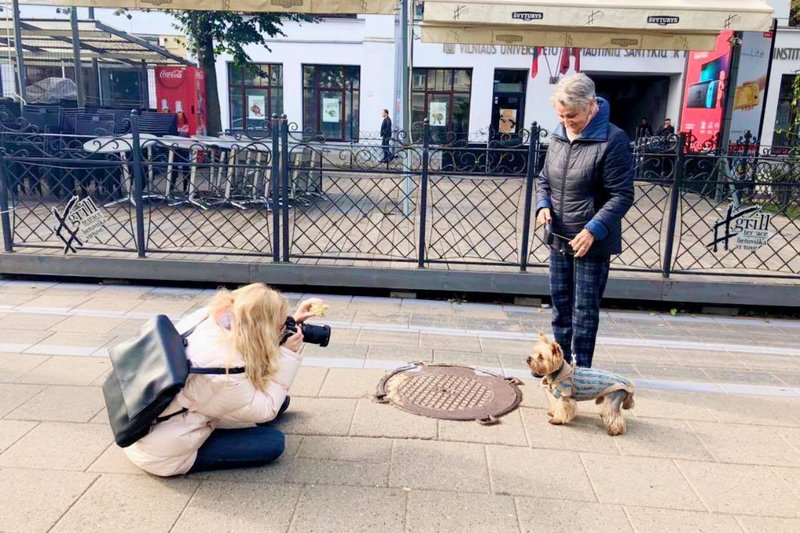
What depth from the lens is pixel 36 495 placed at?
282cm

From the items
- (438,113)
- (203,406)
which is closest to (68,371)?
(203,406)

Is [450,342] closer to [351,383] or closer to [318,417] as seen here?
[351,383]

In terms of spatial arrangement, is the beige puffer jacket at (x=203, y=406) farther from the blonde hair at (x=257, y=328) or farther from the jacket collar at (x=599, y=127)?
the jacket collar at (x=599, y=127)

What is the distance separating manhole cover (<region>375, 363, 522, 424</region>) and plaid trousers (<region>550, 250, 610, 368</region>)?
1.62ft

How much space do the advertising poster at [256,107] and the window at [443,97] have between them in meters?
5.68

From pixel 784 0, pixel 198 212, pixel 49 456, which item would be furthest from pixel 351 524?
pixel 784 0

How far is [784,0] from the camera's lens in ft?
64.3

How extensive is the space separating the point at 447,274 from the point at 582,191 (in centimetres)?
262

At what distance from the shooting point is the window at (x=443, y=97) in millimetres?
22266

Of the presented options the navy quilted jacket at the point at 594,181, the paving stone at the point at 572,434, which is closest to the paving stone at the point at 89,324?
the paving stone at the point at 572,434

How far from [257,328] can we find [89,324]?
9.95ft

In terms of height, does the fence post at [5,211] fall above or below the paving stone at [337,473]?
above

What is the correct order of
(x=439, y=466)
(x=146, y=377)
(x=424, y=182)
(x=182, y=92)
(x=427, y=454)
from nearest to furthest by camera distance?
(x=146, y=377), (x=439, y=466), (x=427, y=454), (x=424, y=182), (x=182, y=92)

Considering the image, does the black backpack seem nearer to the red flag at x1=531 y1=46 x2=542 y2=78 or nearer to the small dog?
the small dog
